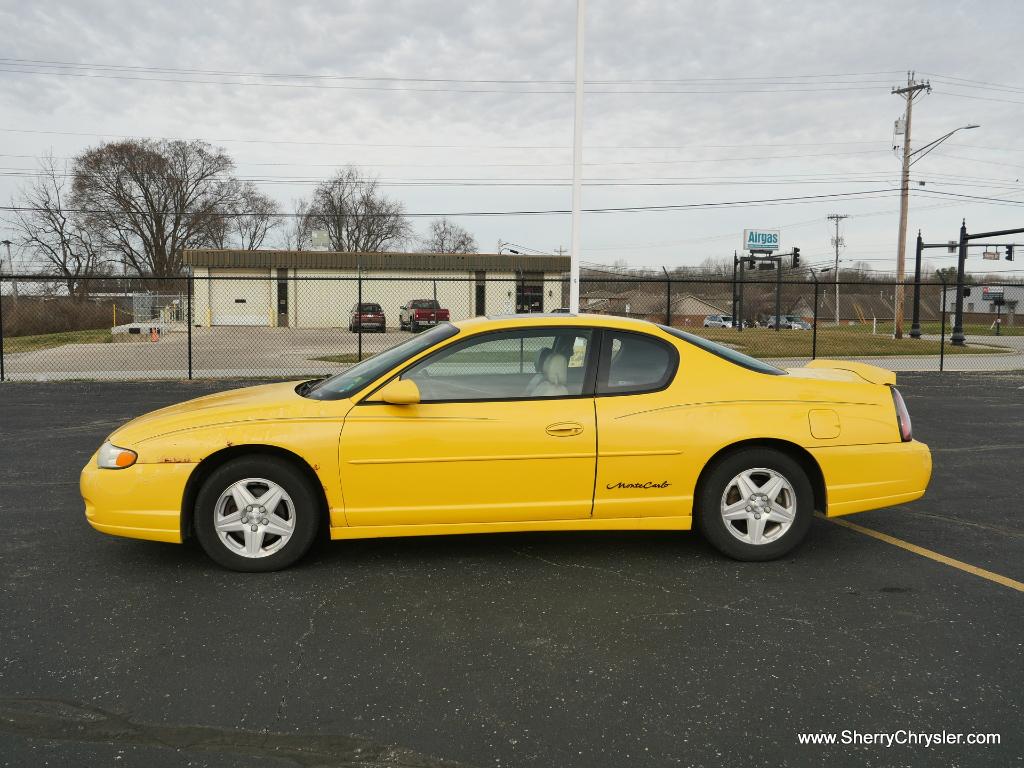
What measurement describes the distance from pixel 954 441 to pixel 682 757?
7.70 metres

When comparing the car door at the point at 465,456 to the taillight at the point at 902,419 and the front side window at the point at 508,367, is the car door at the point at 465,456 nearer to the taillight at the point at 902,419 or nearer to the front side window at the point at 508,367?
the front side window at the point at 508,367

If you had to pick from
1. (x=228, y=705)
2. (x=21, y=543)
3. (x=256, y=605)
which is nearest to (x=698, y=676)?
(x=228, y=705)

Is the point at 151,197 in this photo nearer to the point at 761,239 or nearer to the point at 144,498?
the point at 761,239

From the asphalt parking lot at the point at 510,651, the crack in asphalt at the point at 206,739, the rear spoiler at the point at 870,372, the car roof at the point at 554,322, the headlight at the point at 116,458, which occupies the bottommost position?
the crack in asphalt at the point at 206,739

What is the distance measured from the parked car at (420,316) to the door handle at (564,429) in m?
28.2

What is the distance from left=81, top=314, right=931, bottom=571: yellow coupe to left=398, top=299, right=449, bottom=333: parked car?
28.0 m

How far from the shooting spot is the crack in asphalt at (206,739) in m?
2.57

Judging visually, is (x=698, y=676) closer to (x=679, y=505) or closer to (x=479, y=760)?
(x=479, y=760)

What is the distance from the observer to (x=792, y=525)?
4.52 m

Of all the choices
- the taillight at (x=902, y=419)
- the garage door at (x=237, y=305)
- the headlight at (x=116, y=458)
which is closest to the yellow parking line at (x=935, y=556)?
the taillight at (x=902, y=419)

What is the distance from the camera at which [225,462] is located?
4.30 m

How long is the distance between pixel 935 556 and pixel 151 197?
64.7 m

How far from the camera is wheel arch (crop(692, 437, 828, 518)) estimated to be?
4484 mm

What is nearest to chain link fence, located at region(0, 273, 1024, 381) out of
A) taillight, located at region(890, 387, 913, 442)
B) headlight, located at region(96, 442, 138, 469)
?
headlight, located at region(96, 442, 138, 469)
